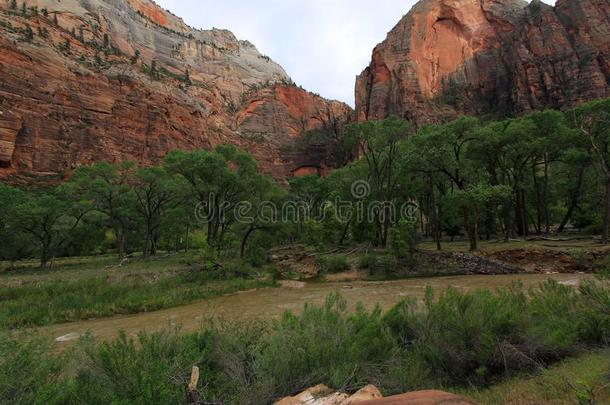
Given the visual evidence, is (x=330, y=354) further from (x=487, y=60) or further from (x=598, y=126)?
(x=487, y=60)

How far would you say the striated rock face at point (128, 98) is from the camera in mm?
52125

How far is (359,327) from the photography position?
19.2ft

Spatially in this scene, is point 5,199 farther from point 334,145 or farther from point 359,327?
point 334,145

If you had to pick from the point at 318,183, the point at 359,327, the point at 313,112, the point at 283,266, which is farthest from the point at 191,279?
the point at 313,112

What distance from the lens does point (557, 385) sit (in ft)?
13.0

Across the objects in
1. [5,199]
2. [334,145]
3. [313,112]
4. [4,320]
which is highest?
[313,112]

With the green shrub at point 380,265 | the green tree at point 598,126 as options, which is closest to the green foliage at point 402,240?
the green shrub at point 380,265

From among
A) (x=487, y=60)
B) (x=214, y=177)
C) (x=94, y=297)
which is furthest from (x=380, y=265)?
(x=487, y=60)

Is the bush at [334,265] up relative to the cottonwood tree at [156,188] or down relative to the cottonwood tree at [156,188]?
down

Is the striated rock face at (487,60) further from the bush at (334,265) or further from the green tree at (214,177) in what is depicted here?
the bush at (334,265)

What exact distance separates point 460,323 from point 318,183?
4432 centimetres

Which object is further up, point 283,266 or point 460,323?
point 460,323

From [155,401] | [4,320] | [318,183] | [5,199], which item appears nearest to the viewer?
[155,401]

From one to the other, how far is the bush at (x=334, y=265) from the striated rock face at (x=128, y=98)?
47.9 meters
